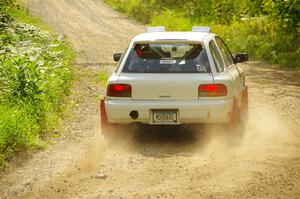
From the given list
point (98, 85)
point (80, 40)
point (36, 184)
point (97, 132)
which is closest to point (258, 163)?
point (36, 184)

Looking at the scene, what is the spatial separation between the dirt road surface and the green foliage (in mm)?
7273

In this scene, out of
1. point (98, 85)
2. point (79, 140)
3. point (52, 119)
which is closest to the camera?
point (79, 140)

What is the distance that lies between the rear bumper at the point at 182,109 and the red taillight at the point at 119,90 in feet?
0.33

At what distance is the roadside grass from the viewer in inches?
369

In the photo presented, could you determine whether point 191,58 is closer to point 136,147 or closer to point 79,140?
point 136,147

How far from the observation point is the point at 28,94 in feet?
37.4

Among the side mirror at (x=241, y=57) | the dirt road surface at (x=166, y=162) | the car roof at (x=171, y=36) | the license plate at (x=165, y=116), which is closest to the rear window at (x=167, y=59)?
the car roof at (x=171, y=36)

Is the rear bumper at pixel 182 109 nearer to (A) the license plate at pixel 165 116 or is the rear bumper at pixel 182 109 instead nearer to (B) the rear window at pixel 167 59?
(A) the license plate at pixel 165 116

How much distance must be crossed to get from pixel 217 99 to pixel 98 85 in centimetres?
751

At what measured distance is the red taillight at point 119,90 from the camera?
922cm

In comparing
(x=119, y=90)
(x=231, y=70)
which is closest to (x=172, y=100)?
(x=119, y=90)

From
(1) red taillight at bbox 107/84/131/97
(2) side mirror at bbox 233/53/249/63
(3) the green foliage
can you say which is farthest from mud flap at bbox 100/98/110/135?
(3) the green foliage

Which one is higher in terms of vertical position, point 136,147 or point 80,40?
point 136,147

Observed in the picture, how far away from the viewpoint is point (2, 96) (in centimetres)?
1137
